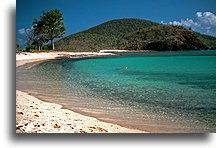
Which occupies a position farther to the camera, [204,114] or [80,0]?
[80,0]

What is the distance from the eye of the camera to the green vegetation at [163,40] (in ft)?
138

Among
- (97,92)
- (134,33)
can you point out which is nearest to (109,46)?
(134,33)

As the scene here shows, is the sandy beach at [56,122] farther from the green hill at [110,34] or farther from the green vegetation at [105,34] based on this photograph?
the green hill at [110,34]

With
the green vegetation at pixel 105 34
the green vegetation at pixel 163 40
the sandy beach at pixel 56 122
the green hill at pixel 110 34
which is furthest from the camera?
the green vegetation at pixel 163 40

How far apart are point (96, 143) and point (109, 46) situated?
Answer: 42.1 m

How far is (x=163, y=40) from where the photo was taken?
141 ft

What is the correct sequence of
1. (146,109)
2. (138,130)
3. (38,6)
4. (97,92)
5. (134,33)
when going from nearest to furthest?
(138,130), (146,109), (38,6), (97,92), (134,33)

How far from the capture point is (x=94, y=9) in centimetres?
444

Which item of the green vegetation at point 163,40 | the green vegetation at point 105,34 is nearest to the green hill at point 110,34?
the green vegetation at point 105,34

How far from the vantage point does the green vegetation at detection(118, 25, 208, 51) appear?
41938 mm

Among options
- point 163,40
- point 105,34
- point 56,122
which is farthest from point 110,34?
point 56,122

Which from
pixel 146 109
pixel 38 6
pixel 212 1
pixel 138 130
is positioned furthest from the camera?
pixel 38 6
